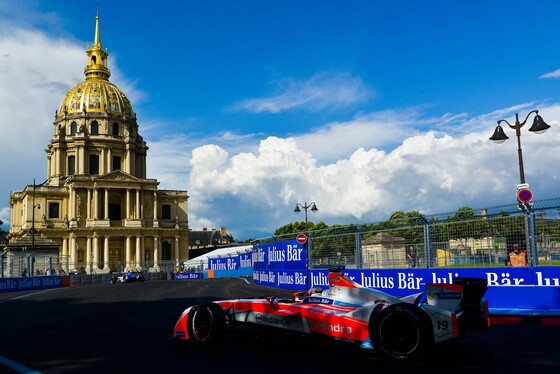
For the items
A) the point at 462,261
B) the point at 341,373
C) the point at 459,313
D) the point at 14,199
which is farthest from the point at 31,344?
the point at 14,199

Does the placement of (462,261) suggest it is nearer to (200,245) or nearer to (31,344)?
(31,344)

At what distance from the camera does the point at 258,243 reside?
31.5 m

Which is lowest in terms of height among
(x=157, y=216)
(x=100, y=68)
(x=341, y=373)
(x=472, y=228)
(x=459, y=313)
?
(x=341, y=373)

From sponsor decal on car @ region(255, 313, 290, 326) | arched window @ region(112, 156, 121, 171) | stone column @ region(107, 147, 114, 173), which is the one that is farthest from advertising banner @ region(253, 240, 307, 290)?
arched window @ region(112, 156, 121, 171)

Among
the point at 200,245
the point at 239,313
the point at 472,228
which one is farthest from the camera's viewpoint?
the point at 200,245

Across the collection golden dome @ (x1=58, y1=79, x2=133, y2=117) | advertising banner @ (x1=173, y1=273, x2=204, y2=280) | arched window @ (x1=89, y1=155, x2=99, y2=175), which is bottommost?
advertising banner @ (x1=173, y1=273, x2=204, y2=280)

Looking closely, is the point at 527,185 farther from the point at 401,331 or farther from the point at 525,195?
the point at 401,331

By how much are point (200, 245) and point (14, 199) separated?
54681mm

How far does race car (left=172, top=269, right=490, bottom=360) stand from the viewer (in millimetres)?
6832

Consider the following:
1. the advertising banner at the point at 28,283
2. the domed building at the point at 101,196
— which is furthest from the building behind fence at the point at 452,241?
the domed building at the point at 101,196

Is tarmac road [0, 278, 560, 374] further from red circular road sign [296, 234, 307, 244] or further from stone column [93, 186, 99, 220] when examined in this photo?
stone column [93, 186, 99, 220]

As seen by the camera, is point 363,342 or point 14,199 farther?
point 14,199

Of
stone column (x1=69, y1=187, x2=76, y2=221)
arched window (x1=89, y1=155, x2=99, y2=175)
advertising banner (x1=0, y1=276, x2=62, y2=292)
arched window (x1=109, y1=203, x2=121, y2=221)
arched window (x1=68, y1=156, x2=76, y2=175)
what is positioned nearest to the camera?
advertising banner (x1=0, y1=276, x2=62, y2=292)

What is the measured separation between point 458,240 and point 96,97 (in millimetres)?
91194
